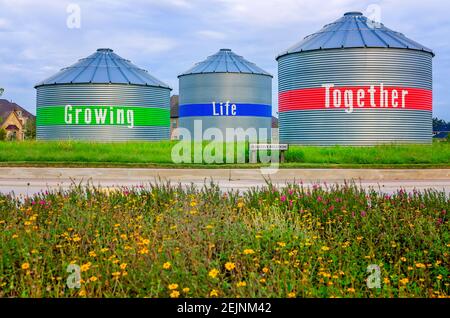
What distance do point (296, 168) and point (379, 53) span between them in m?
15.1

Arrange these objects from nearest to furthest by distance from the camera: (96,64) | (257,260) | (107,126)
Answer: (257,260)
(107,126)
(96,64)

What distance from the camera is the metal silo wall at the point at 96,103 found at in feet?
133

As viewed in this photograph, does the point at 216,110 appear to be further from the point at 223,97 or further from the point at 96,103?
the point at 96,103

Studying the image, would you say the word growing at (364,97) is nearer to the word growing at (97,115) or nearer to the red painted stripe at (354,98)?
the red painted stripe at (354,98)

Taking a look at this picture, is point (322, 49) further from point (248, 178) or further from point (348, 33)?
point (248, 178)

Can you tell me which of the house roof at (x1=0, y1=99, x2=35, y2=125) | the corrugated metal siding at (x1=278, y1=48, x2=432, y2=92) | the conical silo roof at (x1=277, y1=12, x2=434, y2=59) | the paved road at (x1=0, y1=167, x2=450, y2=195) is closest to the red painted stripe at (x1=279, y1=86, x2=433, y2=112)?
the corrugated metal siding at (x1=278, y1=48, x2=432, y2=92)

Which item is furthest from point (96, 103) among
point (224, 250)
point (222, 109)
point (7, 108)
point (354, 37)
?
point (7, 108)

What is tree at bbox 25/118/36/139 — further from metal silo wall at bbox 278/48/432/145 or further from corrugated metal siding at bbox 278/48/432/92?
metal silo wall at bbox 278/48/432/145

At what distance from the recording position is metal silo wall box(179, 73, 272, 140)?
42.8m

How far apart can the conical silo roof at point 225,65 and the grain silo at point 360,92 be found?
11.1 metres

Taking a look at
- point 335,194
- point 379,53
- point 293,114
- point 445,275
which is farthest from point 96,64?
point 445,275

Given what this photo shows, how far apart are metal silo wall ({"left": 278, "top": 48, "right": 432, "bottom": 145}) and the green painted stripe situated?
14.1 metres

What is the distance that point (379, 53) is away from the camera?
31.7m

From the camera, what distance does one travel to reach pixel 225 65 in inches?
1738
